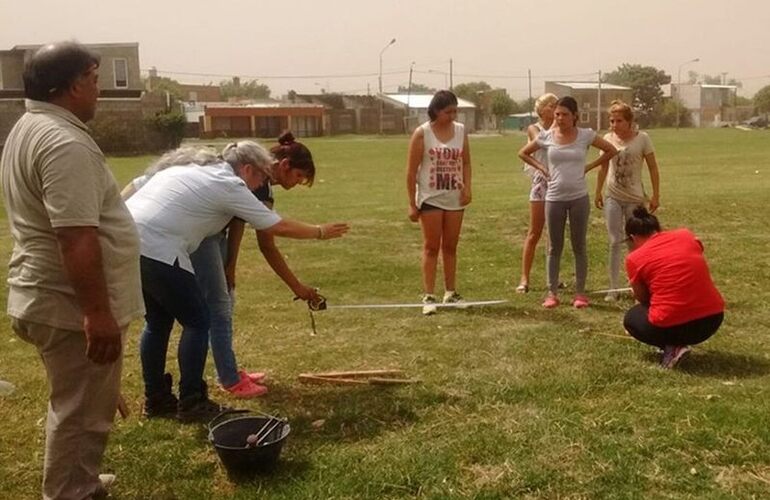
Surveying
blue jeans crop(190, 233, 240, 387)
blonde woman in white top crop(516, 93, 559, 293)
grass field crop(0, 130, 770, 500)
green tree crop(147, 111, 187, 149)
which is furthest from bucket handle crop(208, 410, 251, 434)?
green tree crop(147, 111, 187, 149)

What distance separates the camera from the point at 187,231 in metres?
4.42

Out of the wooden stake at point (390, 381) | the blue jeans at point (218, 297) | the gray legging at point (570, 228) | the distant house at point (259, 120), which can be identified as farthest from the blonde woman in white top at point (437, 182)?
the distant house at point (259, 120)

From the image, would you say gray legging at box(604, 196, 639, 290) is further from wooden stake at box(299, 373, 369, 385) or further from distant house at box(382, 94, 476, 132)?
distant house at box(382, 94, 476, 132)

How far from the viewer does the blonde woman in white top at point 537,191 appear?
25.4 feet

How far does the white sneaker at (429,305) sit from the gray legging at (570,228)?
1054 millimetres

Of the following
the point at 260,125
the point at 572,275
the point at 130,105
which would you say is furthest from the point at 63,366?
the point at 260,125

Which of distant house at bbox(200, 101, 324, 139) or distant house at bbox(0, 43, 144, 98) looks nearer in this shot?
distant house at bbox(0, 43, 144, 98)

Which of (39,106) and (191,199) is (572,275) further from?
(39,106)

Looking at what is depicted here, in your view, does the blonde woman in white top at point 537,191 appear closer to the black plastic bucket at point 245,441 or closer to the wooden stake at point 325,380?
the wooden stake at point 325,380

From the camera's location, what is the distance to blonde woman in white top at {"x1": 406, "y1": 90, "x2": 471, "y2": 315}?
7.12m

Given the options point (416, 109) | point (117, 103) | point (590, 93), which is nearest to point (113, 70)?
point (117, 103)

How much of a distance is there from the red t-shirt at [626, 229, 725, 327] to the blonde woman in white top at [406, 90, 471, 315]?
219 centimetres

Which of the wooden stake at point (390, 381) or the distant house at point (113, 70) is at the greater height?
the distant house at point (113, 70)

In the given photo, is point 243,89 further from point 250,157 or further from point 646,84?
point 250,157
